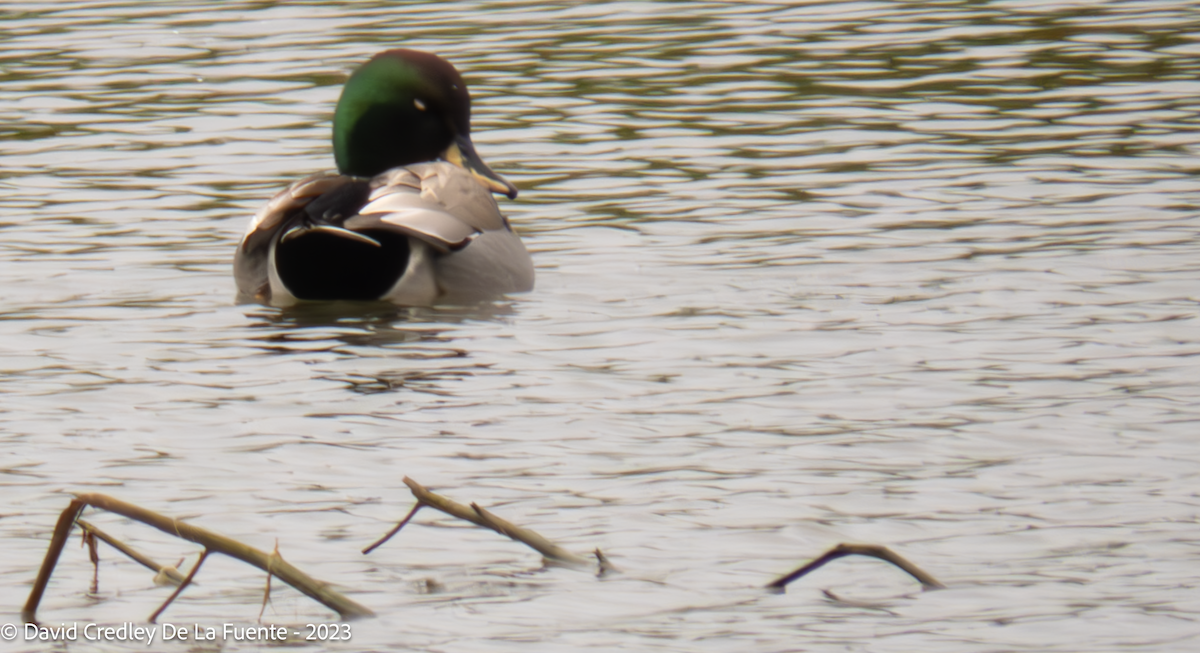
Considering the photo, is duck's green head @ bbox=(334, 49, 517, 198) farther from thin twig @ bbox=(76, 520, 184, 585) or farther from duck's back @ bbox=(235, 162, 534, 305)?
thin twig @ bbox=(76, 520, 184, 585)

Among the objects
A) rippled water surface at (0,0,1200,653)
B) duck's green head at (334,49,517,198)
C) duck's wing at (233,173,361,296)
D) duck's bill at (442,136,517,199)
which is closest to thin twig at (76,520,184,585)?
rippled water surface at (0,0,1200,653)

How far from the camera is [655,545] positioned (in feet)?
16.7

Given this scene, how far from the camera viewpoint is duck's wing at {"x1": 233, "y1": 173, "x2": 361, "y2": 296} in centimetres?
843

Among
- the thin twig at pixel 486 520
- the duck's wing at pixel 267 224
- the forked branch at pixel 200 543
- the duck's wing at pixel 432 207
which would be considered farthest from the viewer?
the duck's wing at pixel 267 224

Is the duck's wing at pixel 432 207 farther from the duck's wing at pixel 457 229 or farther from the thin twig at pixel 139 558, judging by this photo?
the thin twig at pixel 139 558

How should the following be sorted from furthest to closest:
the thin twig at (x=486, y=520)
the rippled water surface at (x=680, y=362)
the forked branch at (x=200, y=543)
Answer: the rippled water surface at (x=680, y=362)
the thin twig at (x=486, y=520)
the forked branch at (x=200, y=543)

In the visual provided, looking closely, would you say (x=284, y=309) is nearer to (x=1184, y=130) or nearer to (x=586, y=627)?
(x=586, y=627)

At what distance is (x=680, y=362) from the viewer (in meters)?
7.33

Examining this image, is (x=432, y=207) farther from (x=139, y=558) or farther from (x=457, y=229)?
(x=139, y=558)

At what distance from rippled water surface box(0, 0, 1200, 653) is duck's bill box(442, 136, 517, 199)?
495 mm

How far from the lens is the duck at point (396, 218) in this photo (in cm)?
834

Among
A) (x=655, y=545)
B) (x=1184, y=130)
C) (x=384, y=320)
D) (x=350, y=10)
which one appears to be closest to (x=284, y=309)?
(x=384, y=320)

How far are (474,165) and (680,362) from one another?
2.53 metres

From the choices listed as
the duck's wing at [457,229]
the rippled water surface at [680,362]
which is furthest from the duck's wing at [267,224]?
the duck's wing at [457,229]
